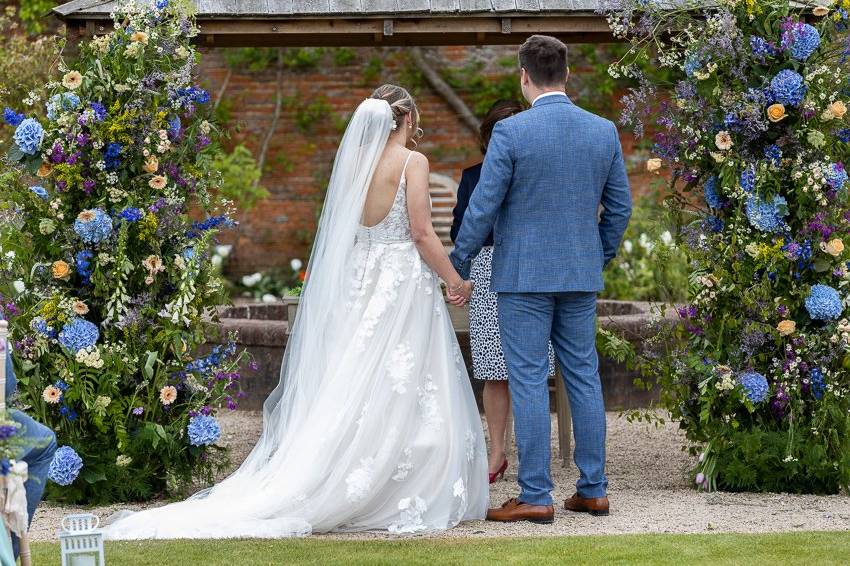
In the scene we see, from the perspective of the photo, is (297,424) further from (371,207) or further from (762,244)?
(762,244)

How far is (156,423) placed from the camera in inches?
213

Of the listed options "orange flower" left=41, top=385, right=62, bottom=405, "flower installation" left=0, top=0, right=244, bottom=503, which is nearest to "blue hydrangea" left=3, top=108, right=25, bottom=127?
"flower installation" left=0, top=0, right=244, bottom=503

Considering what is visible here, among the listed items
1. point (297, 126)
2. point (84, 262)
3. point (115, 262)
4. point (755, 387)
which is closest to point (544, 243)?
point (755, 387)

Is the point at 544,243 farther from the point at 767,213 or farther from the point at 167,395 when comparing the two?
the point at 167,395

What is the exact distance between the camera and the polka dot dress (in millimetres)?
5688

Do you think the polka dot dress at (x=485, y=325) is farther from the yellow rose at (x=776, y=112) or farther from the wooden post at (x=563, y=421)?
the yellow rose at (x=776, y=112)

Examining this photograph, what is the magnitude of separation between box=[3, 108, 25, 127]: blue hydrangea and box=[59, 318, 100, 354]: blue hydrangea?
3.03 feet

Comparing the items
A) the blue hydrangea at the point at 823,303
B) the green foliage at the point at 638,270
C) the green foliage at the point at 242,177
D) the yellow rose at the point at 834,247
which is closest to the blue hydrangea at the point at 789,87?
the yellow rose at the point at 834,247

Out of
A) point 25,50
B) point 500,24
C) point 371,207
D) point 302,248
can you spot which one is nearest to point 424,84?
point 302,248

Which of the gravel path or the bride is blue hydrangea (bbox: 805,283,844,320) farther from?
the bride

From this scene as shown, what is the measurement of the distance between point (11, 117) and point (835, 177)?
3.62 m

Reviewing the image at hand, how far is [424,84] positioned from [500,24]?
228 inches

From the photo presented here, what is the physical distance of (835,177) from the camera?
17.4 feet

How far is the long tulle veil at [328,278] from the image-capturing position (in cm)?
512
